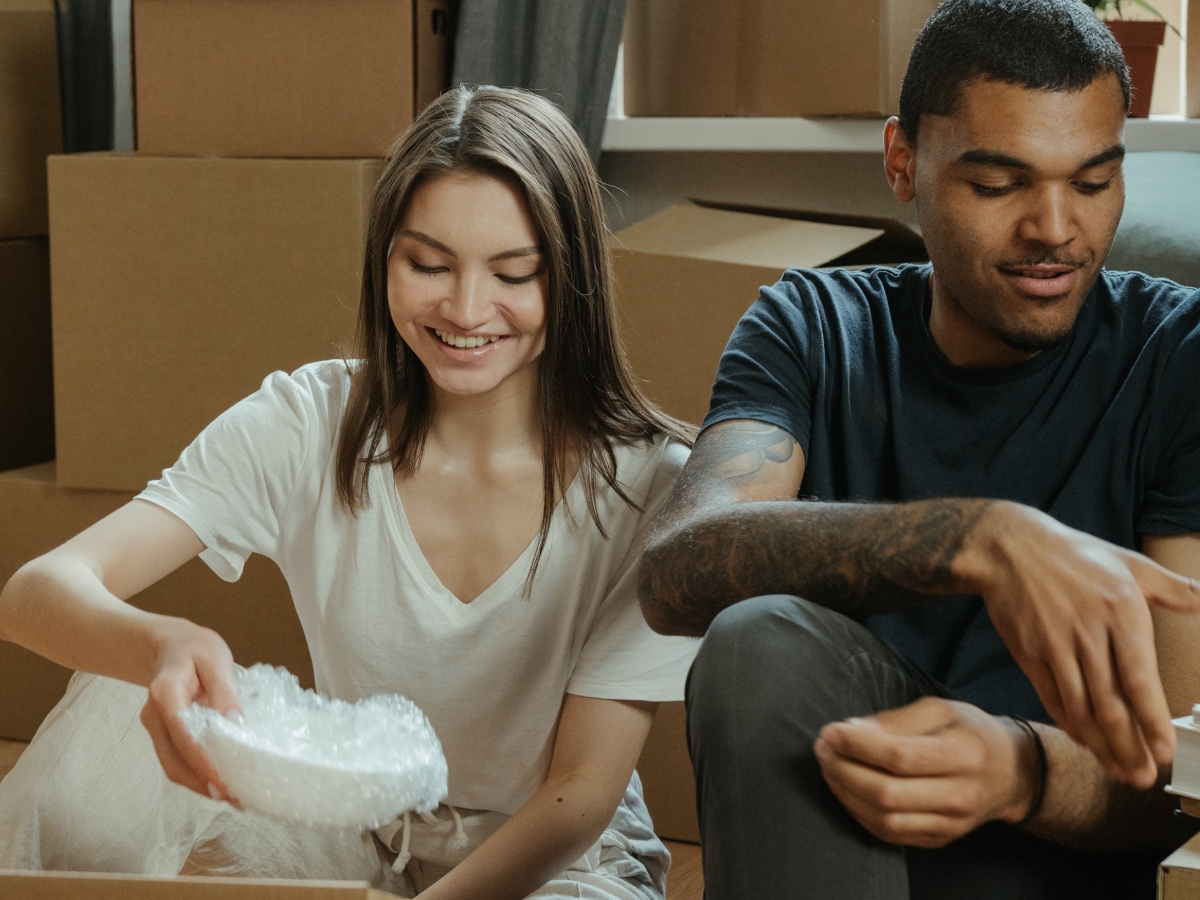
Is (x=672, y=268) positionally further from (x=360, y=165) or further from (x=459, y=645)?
(x=459, y=645)

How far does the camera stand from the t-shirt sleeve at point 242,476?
1152 millimetres

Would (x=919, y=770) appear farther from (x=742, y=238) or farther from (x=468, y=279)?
(x=742, y=238)

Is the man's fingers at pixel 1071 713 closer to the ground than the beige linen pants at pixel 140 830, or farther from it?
farther from it

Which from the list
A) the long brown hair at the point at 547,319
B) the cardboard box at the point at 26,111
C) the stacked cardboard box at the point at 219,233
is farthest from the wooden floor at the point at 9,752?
the long brown hair at the point at 547,319

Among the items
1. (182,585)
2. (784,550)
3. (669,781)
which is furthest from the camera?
(182,585)

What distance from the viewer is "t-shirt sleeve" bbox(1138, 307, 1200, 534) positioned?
3.22ft

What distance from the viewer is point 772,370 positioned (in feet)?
3.58

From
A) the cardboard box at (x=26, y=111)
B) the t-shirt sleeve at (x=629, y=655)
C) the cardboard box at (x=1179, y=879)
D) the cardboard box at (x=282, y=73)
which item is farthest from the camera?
the cardboard box at (x=26, y=111)

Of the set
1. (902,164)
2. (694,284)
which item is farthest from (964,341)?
(694,284)

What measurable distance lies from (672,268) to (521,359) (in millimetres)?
558

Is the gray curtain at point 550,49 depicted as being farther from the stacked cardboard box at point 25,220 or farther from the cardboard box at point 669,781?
the cardboard box at point 669,781

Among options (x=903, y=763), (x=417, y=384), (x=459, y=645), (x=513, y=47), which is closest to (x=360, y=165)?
(x=513, y=47)

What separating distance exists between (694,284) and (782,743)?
3.11ft

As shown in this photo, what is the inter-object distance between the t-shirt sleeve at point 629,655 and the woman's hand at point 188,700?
32 centimetres
